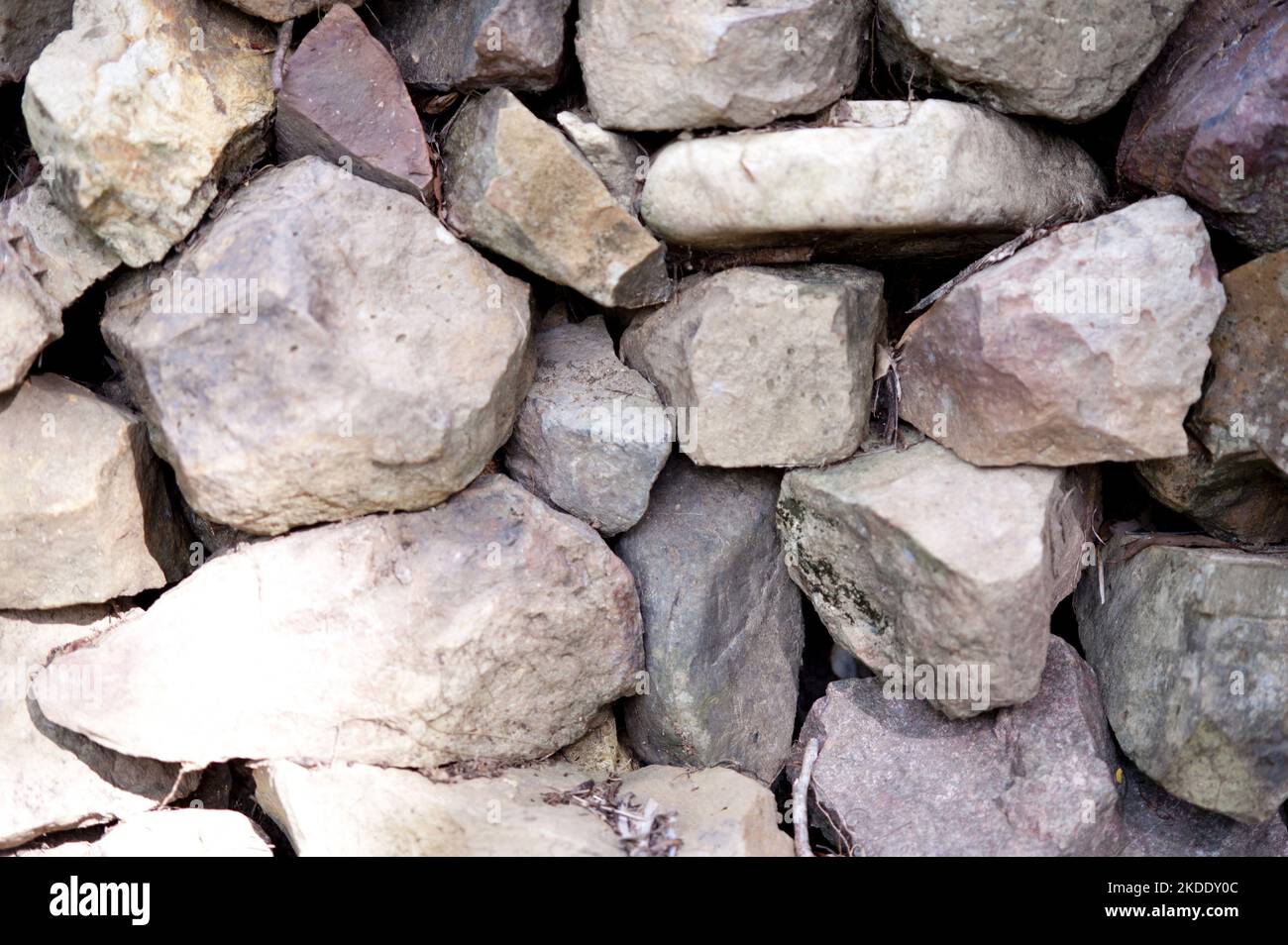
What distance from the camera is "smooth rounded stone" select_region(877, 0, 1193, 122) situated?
9.85 ft

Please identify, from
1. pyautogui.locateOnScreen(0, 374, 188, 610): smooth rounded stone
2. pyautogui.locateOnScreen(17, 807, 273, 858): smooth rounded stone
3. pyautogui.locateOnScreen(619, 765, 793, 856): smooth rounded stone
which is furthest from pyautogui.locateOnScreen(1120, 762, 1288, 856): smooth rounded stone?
pyautogui.locateOnScreen(0, 374, 188, 610): smooth rounded stone

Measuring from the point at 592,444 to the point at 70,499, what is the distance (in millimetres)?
1465

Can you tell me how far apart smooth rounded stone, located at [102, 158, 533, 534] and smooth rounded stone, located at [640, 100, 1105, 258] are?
2.09 ft

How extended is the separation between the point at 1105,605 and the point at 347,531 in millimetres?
2258

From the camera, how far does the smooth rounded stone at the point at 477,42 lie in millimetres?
3158

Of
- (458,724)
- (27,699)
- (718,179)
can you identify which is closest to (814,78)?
(718,179)

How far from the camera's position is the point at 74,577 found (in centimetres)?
327

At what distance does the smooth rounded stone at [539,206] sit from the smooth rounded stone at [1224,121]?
1.43 metres

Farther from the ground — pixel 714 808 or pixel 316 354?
pixel 316 354

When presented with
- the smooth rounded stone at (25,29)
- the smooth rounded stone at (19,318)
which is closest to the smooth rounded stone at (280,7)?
the smooth rounded stone at (25,29)

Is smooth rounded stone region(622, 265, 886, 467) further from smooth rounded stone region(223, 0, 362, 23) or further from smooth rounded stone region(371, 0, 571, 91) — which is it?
smooth rounded stone region(223, 0, 362, 23)

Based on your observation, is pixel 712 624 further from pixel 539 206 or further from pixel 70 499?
pixel 70 499

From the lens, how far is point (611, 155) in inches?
129

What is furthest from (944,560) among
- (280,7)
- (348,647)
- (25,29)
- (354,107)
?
(25,29)
